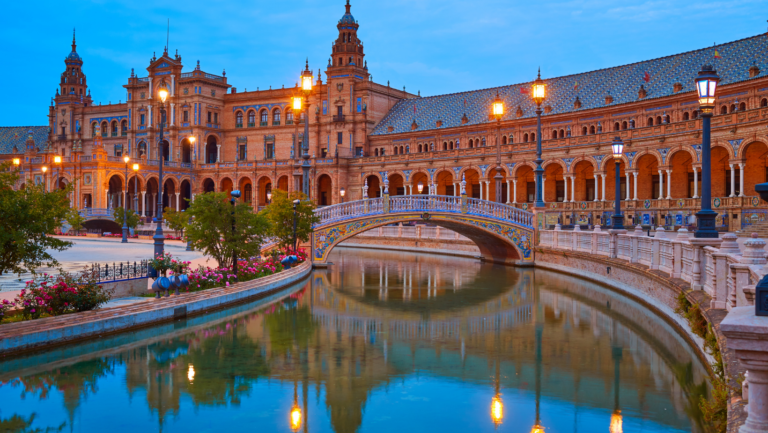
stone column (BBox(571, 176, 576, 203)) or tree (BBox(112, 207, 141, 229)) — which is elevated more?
stone column (BBox(571, 176, 576, 203))

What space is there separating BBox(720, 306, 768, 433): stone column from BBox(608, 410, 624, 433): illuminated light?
3.74 metres

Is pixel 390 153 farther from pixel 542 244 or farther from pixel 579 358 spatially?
pixel 579 358

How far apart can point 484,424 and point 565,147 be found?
4434 centimetres

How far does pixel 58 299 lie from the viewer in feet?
43.0

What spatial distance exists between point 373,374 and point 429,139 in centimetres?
5711

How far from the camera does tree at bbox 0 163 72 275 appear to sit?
11.8 meters

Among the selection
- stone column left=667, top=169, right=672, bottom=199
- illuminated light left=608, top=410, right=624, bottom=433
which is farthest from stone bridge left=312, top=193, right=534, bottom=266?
illuminated light left=608, top=410, right=624, bottom=433

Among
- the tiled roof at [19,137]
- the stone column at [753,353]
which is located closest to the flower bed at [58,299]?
the stone column at [753,353]

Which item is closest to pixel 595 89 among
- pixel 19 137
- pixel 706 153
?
pixel 706 153

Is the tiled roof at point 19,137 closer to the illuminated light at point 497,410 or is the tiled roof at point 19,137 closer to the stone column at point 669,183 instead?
the stone column at point 669,183

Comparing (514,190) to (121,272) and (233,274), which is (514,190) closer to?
(233,274)

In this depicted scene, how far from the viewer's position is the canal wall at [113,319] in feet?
38.4

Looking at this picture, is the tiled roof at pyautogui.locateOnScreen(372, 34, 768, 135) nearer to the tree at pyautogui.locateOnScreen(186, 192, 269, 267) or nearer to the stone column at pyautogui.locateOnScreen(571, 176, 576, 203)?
the stone column at pyautogui.locateOnScreen(571, 176, 576, 203)

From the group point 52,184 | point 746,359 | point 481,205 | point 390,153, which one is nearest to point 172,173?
point 52,184
